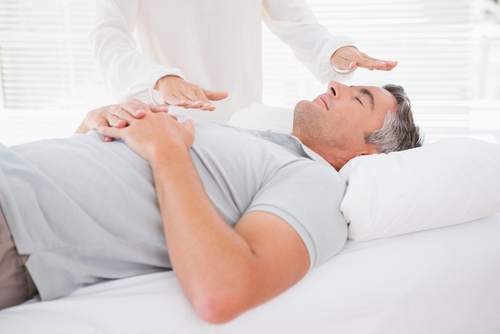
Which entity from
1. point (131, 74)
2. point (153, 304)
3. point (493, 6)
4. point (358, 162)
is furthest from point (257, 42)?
point (493, 6)

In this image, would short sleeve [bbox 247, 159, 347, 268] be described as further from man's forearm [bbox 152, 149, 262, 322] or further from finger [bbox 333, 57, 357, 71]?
finger [bbox 333, 57, 357, 71]

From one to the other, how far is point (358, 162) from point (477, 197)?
326mm

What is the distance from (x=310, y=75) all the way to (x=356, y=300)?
2740 mm

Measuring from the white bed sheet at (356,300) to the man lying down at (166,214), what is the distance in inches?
2.0

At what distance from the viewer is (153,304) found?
32.2 inches

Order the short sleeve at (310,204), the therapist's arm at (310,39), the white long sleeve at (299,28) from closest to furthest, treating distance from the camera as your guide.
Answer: the short sleeve at (310,204) → the therapist's arm at (310,39) → the white long sleeve at (299,28)

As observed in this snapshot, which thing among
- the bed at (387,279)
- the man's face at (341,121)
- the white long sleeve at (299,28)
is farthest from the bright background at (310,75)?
the bed at (387,279)

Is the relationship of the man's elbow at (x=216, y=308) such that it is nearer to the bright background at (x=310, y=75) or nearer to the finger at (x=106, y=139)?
the finger at (x=106, y=139)

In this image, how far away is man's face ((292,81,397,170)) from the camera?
4.68 feet

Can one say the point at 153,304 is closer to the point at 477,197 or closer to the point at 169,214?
the point at 169,214

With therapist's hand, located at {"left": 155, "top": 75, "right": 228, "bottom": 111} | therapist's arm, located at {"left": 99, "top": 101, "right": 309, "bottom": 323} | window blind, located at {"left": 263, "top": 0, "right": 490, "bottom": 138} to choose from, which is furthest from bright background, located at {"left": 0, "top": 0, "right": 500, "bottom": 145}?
therapist's arm, located at {"left": 99, "top": 101, "right": 309, "bottom": 323}

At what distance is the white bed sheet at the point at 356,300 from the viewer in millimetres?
786

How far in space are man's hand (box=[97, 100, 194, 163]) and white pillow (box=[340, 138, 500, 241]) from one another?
0.45 meters

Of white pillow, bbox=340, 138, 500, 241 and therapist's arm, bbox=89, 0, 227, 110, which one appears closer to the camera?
white pillow, bbox=340, 138, 500, 241
